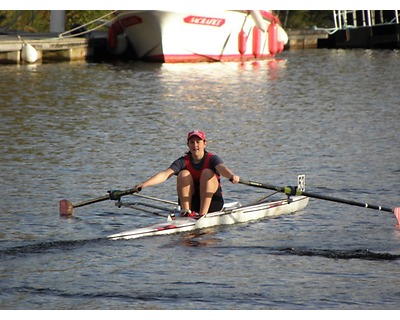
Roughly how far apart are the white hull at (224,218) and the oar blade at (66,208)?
1.70 meters

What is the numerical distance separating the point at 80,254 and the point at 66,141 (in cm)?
995

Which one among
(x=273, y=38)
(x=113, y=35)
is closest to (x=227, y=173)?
(x=113, y=35)

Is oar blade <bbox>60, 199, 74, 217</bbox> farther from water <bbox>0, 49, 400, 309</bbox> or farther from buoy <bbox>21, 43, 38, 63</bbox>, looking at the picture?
buoy <bbox>21, 43, 38, 63</bbox>

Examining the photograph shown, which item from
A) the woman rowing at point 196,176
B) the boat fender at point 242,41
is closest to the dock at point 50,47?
the boat fender at point 242,41

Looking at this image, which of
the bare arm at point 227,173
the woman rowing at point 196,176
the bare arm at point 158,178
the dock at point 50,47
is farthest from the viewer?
the dock at point 50,47

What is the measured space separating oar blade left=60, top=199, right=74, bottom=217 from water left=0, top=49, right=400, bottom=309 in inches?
6.9

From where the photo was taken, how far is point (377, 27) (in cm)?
5172

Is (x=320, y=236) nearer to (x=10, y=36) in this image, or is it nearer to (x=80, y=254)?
(x=80, y=254)

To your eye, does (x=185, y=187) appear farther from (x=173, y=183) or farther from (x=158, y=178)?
(x=173, y=183)

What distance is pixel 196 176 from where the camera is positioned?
15133 mm

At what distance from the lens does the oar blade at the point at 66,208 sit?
1586 cm

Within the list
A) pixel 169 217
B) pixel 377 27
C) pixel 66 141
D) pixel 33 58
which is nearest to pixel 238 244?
pixel 169 217

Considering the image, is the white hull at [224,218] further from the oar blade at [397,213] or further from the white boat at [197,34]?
the white boat at [197,34]

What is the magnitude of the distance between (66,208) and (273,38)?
30.1m
